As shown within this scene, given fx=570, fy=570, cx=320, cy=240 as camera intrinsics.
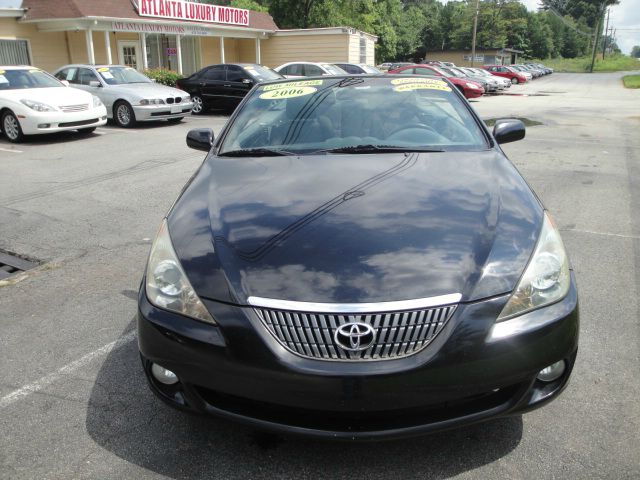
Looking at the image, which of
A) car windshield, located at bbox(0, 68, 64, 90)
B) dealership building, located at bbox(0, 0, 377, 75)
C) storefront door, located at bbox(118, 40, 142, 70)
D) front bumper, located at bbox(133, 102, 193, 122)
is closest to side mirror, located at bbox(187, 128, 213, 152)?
car windshield, located at bbox(0, 68, 64, 90)

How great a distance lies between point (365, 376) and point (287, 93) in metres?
2.70

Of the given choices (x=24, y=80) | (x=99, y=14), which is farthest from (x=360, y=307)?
(x=99, y=14)

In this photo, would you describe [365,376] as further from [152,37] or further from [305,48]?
[305,48]

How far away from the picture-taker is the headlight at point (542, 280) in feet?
7.16

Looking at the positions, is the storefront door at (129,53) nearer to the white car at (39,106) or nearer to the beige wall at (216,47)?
the beige wall at (216,47)

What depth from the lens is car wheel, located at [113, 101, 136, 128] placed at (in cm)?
1359

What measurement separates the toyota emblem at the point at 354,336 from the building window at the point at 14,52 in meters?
21.4

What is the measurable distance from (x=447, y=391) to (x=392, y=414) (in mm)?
226

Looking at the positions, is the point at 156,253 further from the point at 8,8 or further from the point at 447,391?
the point at 8,8

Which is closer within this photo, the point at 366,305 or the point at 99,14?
the point at 366,305

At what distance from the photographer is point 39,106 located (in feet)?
36.5

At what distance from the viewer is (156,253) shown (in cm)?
256

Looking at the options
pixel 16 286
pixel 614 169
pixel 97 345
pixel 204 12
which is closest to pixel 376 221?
pixel 97 345

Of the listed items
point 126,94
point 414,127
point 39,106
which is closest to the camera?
point 414,127
